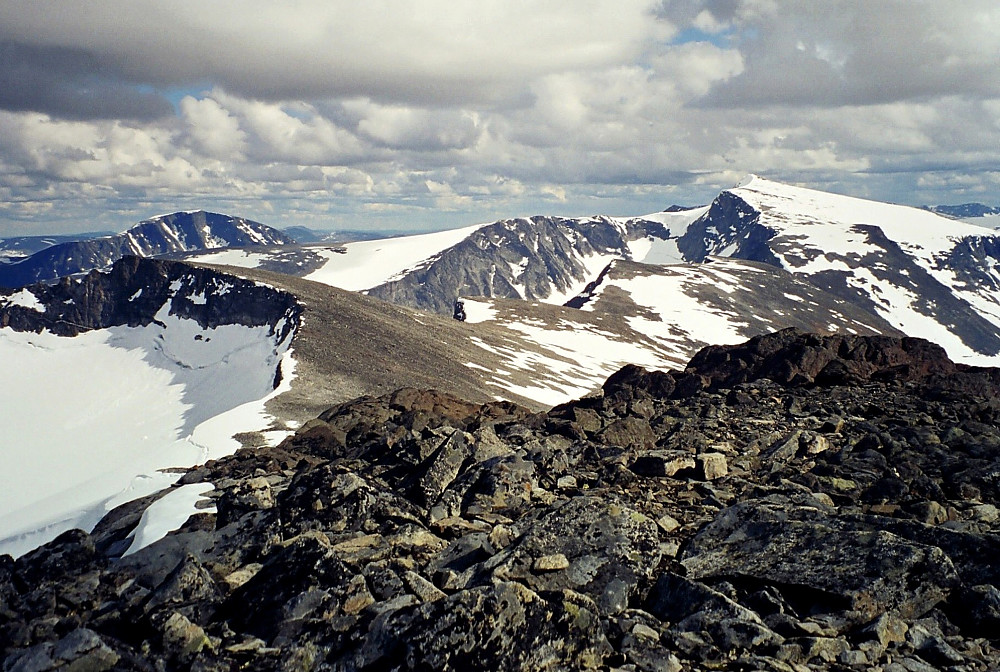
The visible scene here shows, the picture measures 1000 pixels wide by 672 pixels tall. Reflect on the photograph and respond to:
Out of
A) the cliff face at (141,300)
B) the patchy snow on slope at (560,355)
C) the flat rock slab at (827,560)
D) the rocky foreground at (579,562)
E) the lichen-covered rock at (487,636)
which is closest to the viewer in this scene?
the lichen-covered rock at (487,636)

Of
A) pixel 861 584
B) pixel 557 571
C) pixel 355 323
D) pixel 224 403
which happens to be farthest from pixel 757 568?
pixel 355 323

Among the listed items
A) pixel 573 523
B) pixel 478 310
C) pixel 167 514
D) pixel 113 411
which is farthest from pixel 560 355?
pixel 573 523

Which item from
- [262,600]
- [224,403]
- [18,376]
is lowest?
[18,376]

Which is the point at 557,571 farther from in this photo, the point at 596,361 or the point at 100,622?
the point at 596,361

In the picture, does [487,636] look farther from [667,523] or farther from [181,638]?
[667,523]

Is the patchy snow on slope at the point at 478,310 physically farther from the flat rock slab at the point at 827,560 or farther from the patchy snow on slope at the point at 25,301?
the flat rock slab at the point at 827,560

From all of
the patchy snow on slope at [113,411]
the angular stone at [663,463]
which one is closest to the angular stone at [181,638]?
the angular stone at [663,463]
